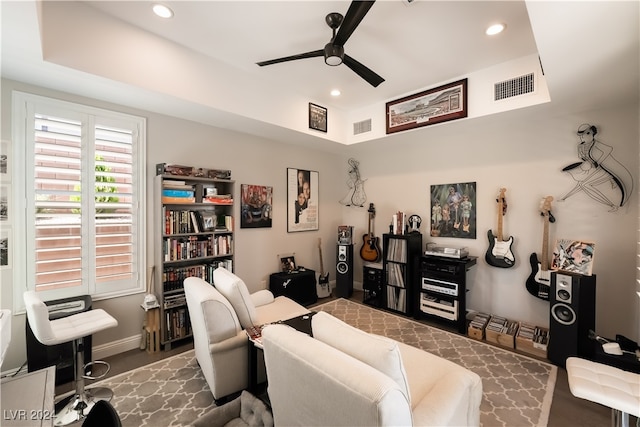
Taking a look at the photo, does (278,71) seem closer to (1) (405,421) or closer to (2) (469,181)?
(2) (469,181)

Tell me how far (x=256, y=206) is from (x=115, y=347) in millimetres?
2186

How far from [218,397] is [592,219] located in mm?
3898

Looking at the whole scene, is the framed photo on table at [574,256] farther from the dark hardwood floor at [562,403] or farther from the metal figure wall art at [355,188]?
the metal figure wall art at [355,188]

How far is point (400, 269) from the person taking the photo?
151 inches

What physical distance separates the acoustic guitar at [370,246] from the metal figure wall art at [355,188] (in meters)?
0.32

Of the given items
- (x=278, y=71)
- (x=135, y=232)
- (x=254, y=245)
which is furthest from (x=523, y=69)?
(x=135, y=232)

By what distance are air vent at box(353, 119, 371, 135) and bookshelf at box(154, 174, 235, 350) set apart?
1973 mm

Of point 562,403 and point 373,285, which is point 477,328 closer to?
point 562,403

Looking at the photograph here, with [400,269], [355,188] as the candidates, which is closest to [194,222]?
[400,269]

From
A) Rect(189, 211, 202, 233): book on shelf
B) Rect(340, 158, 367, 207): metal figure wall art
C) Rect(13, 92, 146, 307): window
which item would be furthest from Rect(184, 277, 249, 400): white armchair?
Rect(340, 158, 367, 207): metal figure wall art

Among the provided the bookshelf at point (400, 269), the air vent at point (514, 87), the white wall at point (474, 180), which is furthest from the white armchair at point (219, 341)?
the air vent at point (514, 87)

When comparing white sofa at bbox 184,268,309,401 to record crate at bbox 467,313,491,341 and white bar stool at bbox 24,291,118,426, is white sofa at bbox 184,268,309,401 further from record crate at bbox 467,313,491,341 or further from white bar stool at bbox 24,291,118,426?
record crate at bbox 467,313,491,341

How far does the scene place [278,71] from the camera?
301cm

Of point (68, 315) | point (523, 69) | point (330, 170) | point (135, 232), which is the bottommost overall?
point (68, 315)
